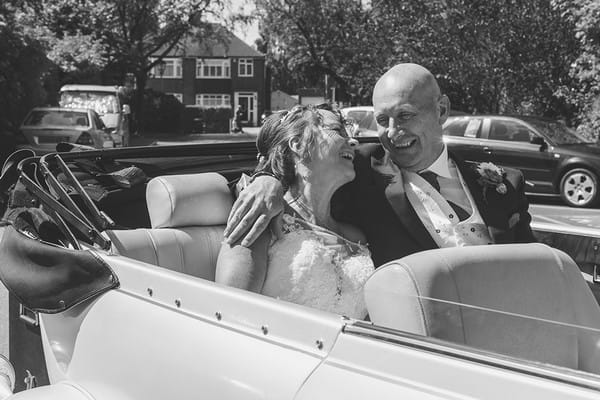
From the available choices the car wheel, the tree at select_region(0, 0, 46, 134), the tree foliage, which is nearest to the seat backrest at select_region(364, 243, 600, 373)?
the car wheel

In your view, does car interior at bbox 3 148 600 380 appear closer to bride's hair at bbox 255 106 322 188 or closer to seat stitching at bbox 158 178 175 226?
bride's hair at bbox 255 106 322 188

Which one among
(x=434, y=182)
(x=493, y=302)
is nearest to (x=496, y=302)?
(x=493, y=302)

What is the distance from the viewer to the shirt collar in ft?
9.61

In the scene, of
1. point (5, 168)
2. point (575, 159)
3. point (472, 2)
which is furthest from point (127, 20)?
point (5, 168)

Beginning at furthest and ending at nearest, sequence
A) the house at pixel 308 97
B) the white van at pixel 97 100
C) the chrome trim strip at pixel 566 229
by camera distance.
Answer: the white van at pixel 97 100, the house at pixel 308 97, the chrome trim strip at pixel 566 229

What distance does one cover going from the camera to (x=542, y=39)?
1883 centimetres

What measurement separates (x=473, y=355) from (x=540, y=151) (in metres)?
12.0

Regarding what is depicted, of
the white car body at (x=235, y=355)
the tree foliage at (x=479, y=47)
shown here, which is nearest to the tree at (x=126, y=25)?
the tree foliage at (x=479, y=47)

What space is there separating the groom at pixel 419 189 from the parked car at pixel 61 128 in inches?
502

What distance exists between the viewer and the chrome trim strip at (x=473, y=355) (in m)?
1.35

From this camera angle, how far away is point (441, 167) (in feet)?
9.64

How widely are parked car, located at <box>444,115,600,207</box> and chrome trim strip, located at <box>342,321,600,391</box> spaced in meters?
11.0

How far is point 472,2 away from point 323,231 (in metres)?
18.3

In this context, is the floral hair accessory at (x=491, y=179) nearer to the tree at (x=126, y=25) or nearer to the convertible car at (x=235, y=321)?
the convertible car at (x=235, y=321)
